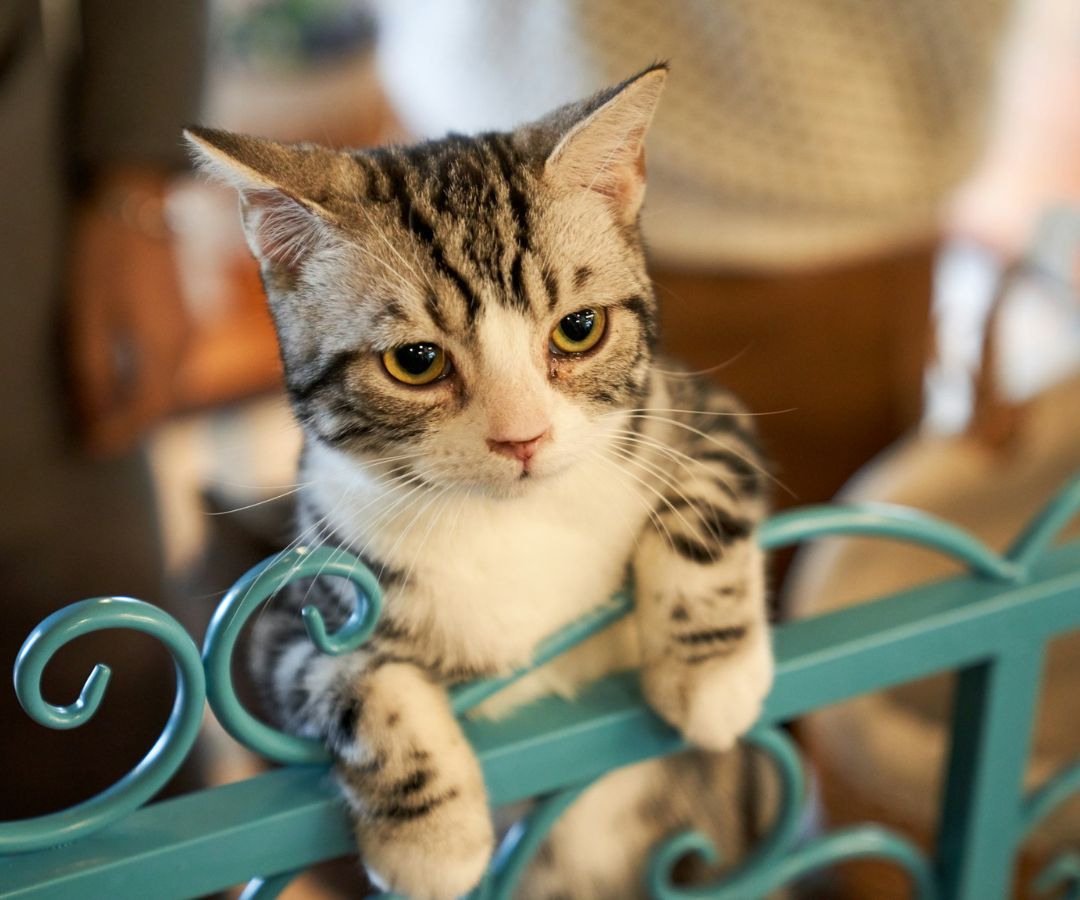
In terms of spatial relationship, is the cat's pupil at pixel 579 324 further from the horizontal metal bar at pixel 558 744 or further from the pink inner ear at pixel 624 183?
the horizontal metal bar at pixel 558 744

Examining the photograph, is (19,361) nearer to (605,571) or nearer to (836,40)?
(605,571)

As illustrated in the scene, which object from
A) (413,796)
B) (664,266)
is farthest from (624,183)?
(664,266)

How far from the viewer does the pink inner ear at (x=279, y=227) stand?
57 cm

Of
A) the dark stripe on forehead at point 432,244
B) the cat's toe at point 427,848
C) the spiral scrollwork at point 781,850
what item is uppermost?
the dark stripe on forehead at point 432,244

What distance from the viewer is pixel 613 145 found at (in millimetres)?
611

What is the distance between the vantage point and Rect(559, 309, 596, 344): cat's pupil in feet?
2.04

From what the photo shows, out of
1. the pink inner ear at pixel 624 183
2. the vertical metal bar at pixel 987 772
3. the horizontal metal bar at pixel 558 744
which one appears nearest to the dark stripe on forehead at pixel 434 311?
the pink inner ear at pixel 624 183

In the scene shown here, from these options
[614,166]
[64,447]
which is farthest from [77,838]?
[64,447]

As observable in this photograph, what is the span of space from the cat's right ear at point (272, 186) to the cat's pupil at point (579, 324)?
0.14 m

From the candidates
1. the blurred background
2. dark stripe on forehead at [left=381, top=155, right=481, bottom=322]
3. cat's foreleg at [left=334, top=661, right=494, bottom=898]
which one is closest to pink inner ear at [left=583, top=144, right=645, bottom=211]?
Result: dark stripe on forehead at [left=381, top=155, right=481, bottom=322]

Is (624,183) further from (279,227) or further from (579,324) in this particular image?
(279,227)

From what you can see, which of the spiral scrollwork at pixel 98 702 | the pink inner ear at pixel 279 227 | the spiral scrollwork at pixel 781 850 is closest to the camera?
the spiral scrollwork at pixel 98 702

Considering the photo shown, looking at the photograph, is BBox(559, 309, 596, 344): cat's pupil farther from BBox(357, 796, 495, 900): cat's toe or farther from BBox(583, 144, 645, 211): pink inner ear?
BBox(357, 796, 495, 900): cat's toe

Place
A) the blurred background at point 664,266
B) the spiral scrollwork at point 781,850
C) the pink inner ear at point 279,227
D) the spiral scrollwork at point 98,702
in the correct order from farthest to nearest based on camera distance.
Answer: the blurred background at point 664,266
the spiral scrollwork at point 781,850
the pink inner ear at point 279,227
the spiral scrollwork at point 98,702
